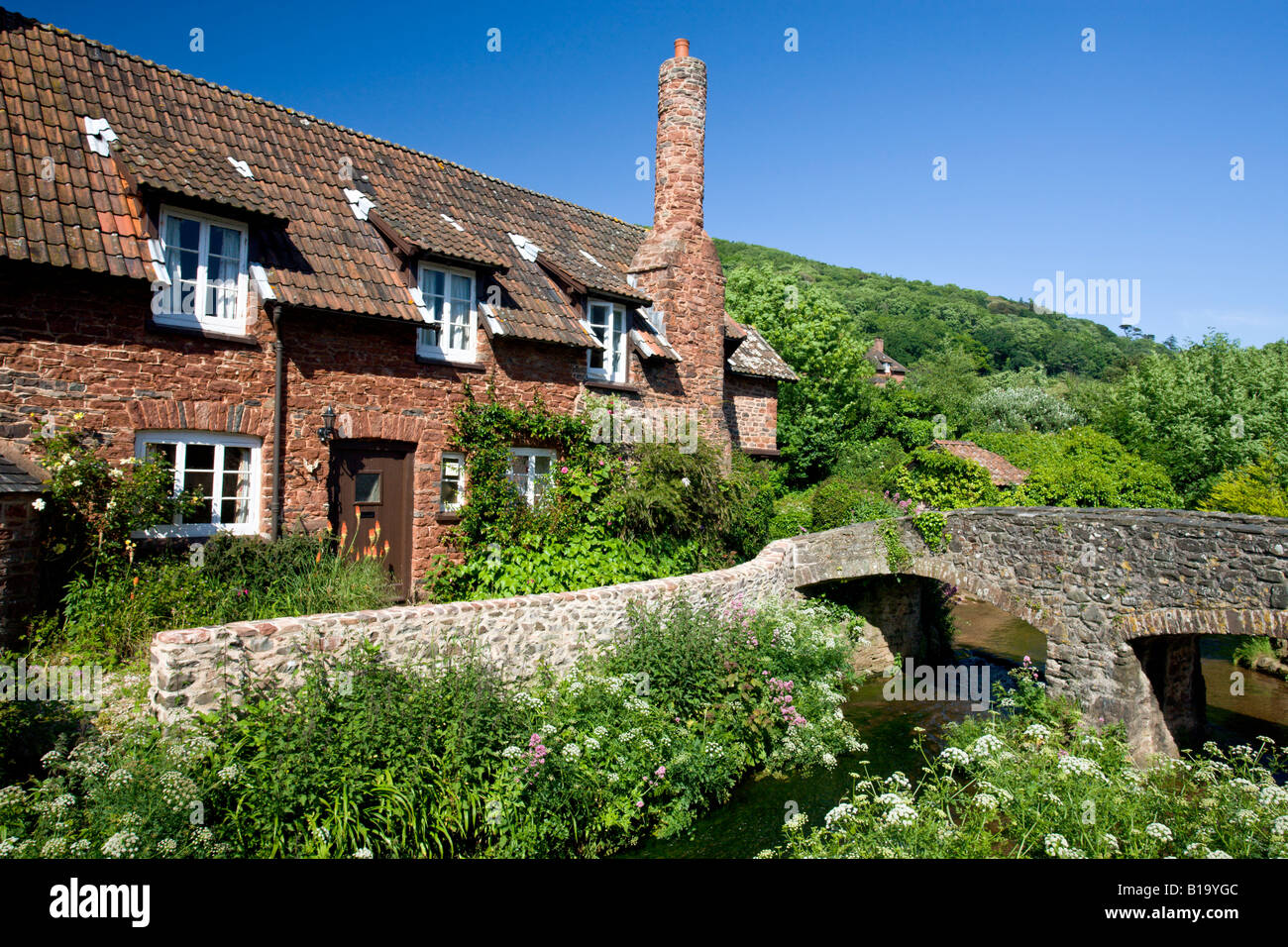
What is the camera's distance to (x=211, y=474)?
419 inches

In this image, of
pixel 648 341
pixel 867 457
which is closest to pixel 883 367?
pixel 867 457

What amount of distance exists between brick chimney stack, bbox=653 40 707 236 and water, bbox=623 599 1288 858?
10853mm

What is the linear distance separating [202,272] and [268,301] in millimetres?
866

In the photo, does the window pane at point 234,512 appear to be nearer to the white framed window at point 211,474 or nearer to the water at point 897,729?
the white framed window at point 211,474

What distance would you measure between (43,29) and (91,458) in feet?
21.7

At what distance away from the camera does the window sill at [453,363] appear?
12.6 meters

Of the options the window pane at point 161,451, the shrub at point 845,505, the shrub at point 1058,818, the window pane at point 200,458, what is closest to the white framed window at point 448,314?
the window pane at point 200,458

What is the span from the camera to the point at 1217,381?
28.8 meters

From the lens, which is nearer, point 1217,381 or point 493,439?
point 493,439

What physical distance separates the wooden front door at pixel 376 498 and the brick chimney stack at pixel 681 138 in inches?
326

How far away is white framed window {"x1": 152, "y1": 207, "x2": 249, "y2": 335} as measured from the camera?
10.2 metres

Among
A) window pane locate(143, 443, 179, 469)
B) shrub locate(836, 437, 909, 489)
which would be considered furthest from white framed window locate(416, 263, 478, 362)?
shrub locate(836, 437, 909, 489)
